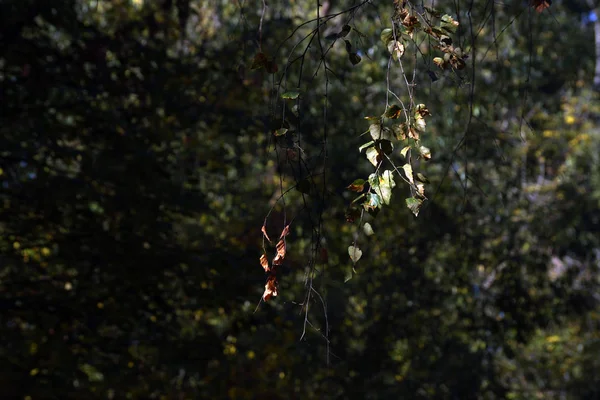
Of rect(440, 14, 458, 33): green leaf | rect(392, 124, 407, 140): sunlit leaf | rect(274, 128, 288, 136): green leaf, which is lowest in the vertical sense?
rect(274, 128, 288, 136): green leaf

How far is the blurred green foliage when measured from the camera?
15.4ft

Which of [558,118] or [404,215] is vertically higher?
[558,118]

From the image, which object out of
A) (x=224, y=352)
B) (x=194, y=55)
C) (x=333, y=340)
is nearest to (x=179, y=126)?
(x=194, y=55)

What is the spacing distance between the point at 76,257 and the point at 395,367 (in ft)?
11.1

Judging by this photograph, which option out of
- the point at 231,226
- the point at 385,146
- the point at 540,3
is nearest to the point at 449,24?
the point at 385,146

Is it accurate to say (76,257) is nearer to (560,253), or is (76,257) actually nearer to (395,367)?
(395,367)

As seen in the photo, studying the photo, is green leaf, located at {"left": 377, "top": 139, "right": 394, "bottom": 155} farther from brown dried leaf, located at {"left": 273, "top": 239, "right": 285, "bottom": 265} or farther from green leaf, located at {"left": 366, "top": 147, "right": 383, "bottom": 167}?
brown dried leaf, located at {"left": 273, "top": 239, "right": 285, "bottom": 265}

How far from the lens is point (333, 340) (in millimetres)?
6793

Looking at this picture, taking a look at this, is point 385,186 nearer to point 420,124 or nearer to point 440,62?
point 420,124

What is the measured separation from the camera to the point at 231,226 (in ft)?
19.9

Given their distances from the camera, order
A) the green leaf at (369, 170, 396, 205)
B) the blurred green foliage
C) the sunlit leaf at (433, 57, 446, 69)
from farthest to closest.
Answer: the blurred green foliage < the sunlit leaf at (433, 57, 446, 69) < the green leaf at (369, 170, 396, 205)

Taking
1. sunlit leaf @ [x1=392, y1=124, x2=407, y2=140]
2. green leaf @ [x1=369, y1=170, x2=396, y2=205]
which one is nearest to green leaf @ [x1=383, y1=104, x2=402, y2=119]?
sunlit leaf @ [x1=392, y1=124, x2=407, y2=140]

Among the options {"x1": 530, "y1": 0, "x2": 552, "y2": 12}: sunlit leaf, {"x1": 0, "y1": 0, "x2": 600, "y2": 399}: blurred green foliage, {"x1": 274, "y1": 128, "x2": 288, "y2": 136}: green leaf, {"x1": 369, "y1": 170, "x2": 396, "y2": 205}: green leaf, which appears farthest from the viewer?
{"x1": 0, "y1": 0, "x2": 600, "y2": 399}: blurred green foliage

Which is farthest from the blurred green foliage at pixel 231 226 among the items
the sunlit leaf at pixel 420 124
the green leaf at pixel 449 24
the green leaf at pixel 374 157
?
the green leaf at pixel 449 24
